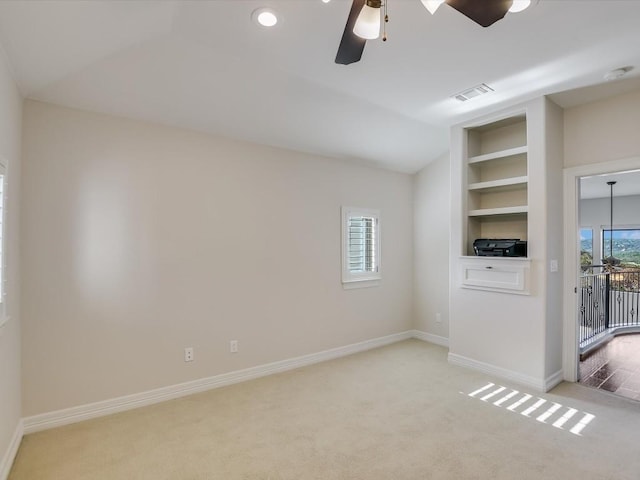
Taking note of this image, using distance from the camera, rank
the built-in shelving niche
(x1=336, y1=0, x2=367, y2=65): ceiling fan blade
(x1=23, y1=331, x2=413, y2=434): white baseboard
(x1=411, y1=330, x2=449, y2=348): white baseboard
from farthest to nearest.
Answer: (x1=411, y1=330, x2=449, y2=348): white baseboard
the built-in shelving niche
(x1=23, y1=331, x2=413, y2=434): white baseboard
(x1=336, y1=0, x2=367, y2=65): ceiling fan blade

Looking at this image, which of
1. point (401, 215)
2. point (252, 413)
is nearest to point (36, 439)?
point (252, 413)

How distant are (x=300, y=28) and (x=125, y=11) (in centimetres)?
106

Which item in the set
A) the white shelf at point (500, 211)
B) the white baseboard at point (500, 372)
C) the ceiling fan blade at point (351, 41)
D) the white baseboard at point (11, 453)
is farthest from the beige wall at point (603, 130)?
the white baseboard at point (11, 453)

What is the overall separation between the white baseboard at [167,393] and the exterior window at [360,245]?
937 millimetres

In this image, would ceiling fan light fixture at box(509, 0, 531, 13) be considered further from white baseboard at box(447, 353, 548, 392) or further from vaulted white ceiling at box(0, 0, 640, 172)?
white baseboard at box(447, 353, 548, 392)

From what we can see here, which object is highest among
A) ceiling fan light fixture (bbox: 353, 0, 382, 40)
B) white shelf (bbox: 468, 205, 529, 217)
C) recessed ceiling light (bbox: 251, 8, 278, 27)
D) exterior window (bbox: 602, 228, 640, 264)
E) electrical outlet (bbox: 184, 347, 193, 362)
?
recessed ceiling light (bbox: 251, 8, 278, 27)

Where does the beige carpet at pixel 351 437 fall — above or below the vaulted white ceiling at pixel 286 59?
below

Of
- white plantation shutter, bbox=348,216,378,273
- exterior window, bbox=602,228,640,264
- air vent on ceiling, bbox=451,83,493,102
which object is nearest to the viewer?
air vent on ceiling, bbox=451,83,493,102

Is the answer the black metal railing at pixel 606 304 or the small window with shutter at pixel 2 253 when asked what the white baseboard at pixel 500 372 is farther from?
the small window with shutter at pixel 2 253

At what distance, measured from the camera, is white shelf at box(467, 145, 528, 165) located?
3513 millimetres

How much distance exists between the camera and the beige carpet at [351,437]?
7.04 ft

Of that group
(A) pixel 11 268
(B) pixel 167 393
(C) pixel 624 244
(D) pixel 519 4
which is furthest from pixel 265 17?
(C) pixel 624 244

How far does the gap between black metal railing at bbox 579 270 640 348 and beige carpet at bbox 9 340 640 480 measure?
2647 millimetres

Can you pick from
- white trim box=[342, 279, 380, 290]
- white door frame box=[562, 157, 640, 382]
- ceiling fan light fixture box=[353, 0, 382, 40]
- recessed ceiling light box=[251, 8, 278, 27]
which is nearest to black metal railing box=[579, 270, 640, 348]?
white door frame box=[562, 157, 640, 382]
